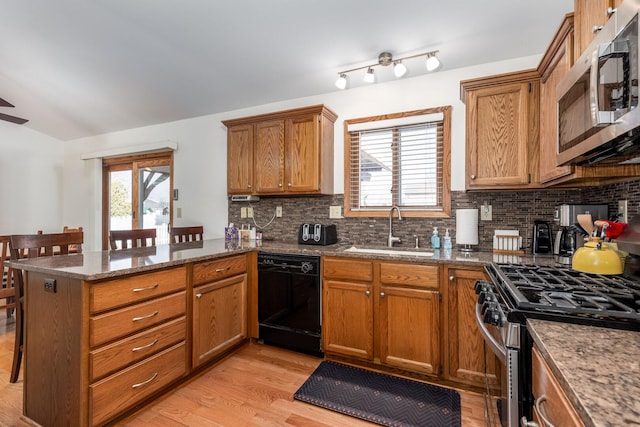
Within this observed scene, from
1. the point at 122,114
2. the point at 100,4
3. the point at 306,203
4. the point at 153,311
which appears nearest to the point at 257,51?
the point at 100,4

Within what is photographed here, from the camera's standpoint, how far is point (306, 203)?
120 inches

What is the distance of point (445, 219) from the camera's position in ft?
8.23

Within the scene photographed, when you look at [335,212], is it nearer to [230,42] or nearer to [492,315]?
[230,42]

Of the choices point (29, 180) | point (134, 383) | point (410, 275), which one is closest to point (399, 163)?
point (410, 275)

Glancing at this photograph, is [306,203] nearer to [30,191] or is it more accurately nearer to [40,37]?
[40,37]

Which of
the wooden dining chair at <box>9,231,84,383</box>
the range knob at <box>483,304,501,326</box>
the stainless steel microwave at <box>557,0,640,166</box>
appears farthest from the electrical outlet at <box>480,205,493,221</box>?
the wooden dining chair at <box>9,231,84,383</box>

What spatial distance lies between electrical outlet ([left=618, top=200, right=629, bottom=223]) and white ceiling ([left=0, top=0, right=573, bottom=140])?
1232 millimetres

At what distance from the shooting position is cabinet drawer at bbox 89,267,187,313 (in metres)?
1.46

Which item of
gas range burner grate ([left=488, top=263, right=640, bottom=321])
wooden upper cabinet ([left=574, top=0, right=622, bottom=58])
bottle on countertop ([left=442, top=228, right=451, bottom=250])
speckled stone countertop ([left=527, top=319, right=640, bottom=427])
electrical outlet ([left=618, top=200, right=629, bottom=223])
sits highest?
wooden upper cabinet ([left=574, top=0, right=622, bottom=58])

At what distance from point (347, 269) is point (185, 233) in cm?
185

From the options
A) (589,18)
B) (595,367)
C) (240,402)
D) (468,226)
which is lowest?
(240,402)

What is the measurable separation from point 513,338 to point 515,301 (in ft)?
0.43

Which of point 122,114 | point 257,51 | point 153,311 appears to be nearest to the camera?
point 153,311

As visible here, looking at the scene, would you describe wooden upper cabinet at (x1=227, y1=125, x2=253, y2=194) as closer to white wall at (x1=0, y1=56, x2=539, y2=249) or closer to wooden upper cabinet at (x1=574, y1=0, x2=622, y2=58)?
white wall at (x1=0, y1=56, x2=539, y2=249)
